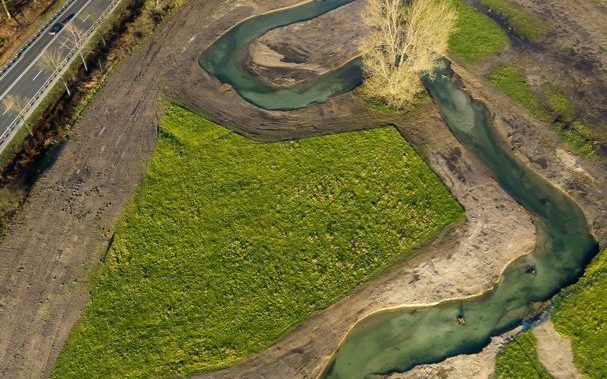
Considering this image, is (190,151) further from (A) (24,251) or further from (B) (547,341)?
(B) (547,341)

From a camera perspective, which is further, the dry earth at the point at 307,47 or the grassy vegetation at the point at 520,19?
the grassy vegetation at the point at 520,19

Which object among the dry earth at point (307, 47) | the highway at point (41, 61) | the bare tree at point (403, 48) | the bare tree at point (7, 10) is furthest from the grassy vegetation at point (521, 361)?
the bare tree at point (7, 10)

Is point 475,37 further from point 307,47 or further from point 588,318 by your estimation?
point 588,318

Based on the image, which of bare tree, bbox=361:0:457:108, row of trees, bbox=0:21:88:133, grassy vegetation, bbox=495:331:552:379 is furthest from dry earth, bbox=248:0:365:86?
grassy vegetation, bbox=495:331:552:379

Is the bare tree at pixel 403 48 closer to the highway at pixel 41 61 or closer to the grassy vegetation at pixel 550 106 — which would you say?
the grassy vegetation at pixel 550 106

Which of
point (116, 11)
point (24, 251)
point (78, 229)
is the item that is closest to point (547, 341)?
point (78, 229)

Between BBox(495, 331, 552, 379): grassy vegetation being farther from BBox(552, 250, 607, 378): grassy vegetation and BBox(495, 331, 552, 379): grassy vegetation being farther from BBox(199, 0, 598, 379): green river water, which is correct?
BBox(552, 250, 607, 378): grassy vegetation

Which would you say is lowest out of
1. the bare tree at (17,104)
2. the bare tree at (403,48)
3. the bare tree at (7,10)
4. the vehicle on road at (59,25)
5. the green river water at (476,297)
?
the green river water at (476,297)
